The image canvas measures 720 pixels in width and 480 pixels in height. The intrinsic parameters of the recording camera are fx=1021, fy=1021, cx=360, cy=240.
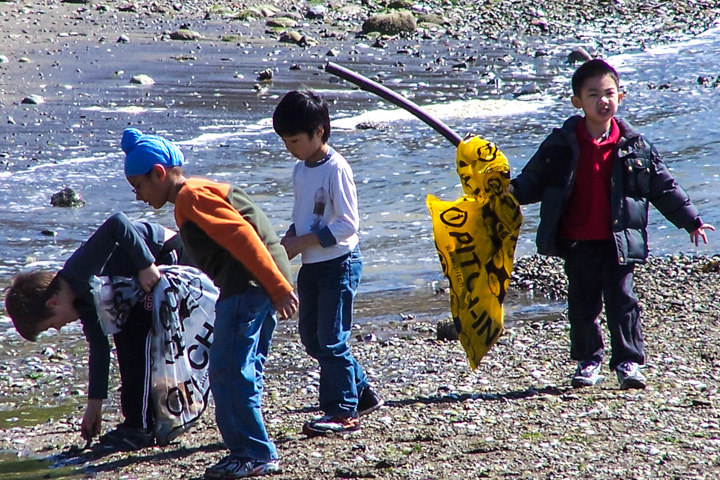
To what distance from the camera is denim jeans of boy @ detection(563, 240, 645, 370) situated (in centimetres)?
525

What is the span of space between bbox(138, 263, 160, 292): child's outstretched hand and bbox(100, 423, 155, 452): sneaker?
0.70 metres

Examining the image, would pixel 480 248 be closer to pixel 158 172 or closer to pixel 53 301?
pixel 158 172

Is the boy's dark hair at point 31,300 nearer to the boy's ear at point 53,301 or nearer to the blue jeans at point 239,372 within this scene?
the boy's ear at point 53,301

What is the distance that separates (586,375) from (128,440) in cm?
235

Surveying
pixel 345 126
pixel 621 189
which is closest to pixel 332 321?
pixel 621 189

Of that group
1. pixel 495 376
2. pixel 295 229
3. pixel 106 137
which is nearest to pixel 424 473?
pixel 295 229

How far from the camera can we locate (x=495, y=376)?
586 cm

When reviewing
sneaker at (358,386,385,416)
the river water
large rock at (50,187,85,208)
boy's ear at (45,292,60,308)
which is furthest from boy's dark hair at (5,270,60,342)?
large rock at (50,187,85,208)

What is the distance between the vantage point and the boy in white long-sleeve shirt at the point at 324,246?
4.55 m

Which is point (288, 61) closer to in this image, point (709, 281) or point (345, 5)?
point (345, 5)

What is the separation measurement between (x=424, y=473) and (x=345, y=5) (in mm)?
22621

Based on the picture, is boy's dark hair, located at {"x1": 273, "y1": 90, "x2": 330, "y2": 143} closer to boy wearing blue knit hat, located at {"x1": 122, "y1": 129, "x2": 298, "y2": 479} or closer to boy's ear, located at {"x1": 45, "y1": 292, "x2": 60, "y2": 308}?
boy wearing blue knit hat, located at {"x1": 122, "y1": 129, "x2": 298, "y2": 479}

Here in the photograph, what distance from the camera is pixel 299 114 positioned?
452 centimetres

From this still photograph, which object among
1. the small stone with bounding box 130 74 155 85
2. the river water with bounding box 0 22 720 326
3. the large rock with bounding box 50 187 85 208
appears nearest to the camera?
the river water with bounding box 0 22 720 326
